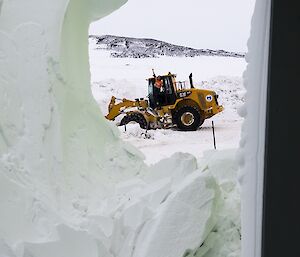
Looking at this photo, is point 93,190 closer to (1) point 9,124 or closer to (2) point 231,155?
(1) point 9,124

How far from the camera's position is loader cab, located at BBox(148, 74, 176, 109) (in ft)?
14.9

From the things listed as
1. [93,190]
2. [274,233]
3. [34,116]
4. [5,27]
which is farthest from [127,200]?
[274,233]

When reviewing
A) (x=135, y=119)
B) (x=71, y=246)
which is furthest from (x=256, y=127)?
(x=135, y=119)

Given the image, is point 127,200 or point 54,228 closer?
point 54,228

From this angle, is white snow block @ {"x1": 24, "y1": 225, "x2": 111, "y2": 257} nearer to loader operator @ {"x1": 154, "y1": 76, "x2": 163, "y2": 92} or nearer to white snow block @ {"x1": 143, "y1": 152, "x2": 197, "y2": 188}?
white snow block @ {"x1": 143, "y1": 152, "x2": 197, "y2": 188}

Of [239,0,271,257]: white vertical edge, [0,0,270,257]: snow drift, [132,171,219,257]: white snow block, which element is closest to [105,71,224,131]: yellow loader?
[0,0,270,257]: snow drift

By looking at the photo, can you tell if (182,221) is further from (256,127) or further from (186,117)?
(186,117)

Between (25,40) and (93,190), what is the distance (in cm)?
81

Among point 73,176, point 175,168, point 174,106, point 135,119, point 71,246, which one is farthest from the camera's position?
point 135,119

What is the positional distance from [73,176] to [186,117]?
7.56 ft

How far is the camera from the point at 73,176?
236cm

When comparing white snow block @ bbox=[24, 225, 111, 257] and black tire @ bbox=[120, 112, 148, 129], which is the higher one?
white snow block @ bbox=[24, 225, 111, 257]

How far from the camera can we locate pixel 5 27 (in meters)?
2.32

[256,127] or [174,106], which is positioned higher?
[256,127]
